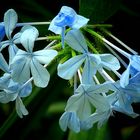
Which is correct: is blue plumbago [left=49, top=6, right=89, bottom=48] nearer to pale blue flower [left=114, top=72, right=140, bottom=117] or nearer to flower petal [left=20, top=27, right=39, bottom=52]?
flower petal [left=20, top=27, right=39, bottom=52]

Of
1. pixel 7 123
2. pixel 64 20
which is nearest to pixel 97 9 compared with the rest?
pixel 64 20

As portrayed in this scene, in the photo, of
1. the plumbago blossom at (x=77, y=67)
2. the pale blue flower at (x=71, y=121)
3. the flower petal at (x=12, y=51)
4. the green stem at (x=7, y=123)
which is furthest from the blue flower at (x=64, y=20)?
the green stem at (x=7, y=123)

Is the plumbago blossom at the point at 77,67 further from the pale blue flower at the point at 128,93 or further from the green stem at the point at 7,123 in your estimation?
the green stem at the point at 7,123

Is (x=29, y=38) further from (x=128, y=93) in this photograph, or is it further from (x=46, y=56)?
(x=128, y=93)

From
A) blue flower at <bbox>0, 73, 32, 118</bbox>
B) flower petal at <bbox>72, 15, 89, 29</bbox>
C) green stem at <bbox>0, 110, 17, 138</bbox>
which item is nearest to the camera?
flower petal at <bbox>72, 15, 89, 29</bbox>

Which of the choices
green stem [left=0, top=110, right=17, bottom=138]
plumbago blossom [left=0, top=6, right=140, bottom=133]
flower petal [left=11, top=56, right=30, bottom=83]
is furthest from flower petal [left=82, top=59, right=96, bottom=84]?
green stem [left=0, top=110, right=17, bottom=138]

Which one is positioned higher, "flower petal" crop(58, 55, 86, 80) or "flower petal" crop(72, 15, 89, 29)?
"flower petal" crop(72, 15, 89, 29)

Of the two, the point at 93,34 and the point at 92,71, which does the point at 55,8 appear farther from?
the point at 92,71
